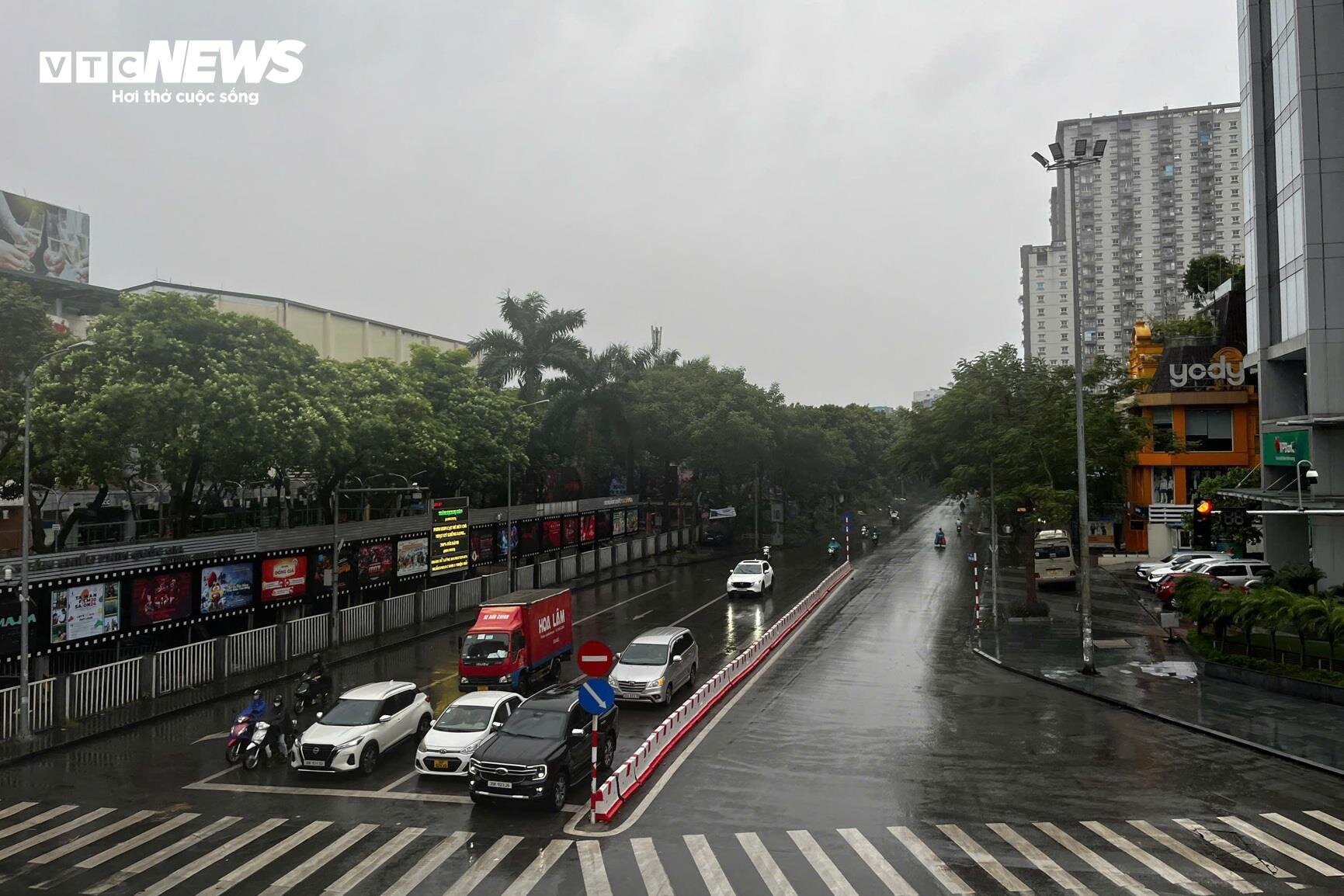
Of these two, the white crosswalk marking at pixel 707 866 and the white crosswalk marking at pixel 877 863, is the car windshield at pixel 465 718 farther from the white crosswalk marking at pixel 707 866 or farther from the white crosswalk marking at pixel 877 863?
the white crosswalk marking at pixel 877 863

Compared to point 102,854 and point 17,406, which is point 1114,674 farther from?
point 17,406

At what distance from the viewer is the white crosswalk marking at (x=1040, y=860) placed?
40.6 ft

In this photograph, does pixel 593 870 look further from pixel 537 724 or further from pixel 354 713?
pixel 354 713

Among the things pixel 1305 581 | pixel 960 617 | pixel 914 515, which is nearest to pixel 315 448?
pixel 960 617

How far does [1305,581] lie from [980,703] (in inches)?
645

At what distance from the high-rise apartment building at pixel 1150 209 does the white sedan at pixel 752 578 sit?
103095 millimetres

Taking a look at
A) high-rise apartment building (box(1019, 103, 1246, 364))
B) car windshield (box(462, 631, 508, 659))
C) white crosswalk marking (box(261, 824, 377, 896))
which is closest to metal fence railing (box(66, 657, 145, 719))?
car windshield (box(462, 631, 508, 659))

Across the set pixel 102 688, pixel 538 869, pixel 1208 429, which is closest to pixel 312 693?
pixel 102 688

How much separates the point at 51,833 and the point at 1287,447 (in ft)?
149

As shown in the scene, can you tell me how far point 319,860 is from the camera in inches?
542

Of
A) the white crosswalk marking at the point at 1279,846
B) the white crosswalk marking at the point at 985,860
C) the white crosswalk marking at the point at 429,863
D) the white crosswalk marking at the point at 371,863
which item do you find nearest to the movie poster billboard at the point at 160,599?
the white crosswalk marking at the point at 371,863

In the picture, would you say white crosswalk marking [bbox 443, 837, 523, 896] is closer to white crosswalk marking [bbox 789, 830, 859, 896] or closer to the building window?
white crosswalk marking [bbox 789, 830, 859, 896]

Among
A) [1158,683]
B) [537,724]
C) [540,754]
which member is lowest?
[1158,683]

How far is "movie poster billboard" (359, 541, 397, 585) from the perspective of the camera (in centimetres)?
3726
